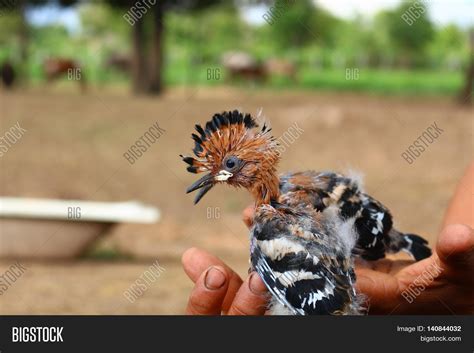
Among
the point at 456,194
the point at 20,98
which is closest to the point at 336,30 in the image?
the point at 20,98

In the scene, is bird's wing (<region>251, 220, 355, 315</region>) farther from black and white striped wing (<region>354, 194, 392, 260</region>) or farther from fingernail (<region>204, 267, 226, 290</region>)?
black and white striped wing (<region>354, 194, 392, 260</region>)

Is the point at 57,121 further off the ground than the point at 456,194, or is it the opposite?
the point at 57,121

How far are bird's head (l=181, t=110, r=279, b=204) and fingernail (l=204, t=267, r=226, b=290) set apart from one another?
0.75 ft

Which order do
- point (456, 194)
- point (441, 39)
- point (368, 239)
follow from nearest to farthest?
1. point (368, 239)
2. point (456, 194)
3. point (441, 39)

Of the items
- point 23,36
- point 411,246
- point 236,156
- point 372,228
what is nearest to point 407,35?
point 23,36

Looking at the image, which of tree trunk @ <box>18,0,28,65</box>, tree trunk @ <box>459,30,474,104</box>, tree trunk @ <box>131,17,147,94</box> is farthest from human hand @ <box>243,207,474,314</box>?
tree trunk @ <box>18,0,28,65</box>

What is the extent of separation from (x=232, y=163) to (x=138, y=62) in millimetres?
19993

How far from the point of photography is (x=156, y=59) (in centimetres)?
2172

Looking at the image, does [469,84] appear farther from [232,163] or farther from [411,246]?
[232,163]

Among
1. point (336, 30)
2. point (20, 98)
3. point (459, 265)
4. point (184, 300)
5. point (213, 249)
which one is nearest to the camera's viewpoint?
point (459, 265)

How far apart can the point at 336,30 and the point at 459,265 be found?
4166cm

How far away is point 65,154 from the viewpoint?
15633 mm

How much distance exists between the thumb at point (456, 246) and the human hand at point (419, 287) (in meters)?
0.02

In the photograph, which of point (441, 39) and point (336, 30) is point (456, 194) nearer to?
point (441, 39)
